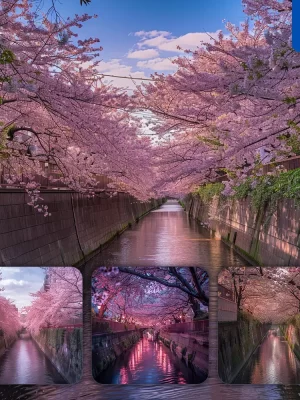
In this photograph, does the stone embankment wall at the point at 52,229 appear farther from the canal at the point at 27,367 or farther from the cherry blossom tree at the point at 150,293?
the cherry blossom tree at the point at 150,293

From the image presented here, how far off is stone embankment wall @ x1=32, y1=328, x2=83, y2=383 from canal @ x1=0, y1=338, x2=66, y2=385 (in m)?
0.05

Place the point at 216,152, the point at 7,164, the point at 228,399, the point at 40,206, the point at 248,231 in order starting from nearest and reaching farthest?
the point at 228,399 < the point at 7,164 < the point at 40,206 < the point at 216,152 < the point at 248,231

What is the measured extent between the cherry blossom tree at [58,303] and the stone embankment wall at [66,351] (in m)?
0.10

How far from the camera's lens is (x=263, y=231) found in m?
11.6

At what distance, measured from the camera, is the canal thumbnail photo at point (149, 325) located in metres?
4.49

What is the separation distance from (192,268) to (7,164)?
4240 mm

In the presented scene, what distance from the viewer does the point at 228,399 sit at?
14.4ft

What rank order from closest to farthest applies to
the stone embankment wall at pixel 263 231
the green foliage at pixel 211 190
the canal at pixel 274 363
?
the canal at pixel 274 363 < the stone embankment wall at pixel 263 231 < the green foliage at pixel 211 190

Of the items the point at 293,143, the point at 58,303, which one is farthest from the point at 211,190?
the point at 58,303

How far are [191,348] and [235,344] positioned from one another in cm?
40

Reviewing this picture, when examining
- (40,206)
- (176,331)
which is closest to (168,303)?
(176,331)

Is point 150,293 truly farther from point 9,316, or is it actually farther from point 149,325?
point 9,316

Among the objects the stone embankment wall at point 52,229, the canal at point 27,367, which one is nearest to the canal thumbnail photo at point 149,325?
the canal at point 27,367

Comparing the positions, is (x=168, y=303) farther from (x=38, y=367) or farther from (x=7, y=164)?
(x=7, y=164)
